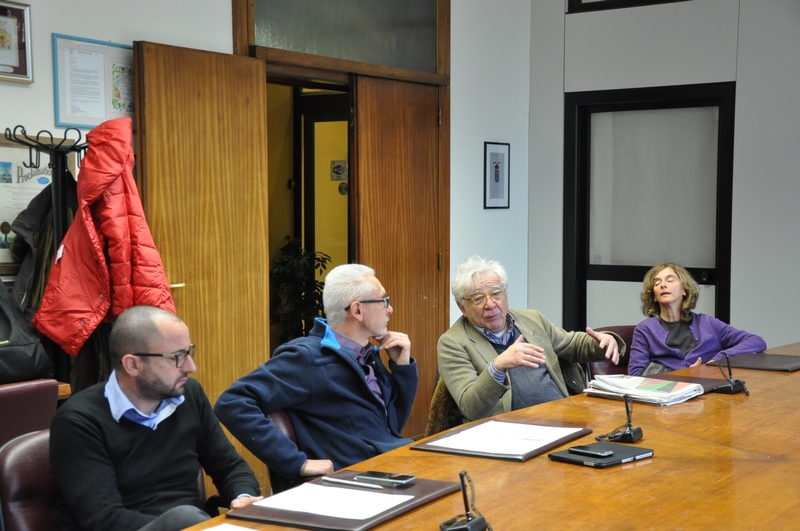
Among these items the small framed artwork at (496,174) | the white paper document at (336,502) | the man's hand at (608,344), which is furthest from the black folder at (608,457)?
the small framed artwork at (496,174)

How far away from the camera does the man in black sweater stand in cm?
228

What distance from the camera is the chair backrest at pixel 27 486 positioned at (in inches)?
88.8

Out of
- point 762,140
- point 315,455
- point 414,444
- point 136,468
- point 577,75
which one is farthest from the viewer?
point 577,75

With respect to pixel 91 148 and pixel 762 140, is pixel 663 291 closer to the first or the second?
pixel 762 140

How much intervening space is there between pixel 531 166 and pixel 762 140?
162 centimetres

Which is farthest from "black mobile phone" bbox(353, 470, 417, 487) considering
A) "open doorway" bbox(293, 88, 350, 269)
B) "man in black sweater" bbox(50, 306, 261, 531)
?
"open doorway" bbox(293, 88, 350, 269)

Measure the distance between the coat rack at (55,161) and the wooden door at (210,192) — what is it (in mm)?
432

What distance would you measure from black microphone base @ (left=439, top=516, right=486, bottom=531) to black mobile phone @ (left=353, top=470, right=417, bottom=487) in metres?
0.29

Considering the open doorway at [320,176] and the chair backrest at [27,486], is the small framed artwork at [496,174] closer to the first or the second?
the open doorway at [320,176]

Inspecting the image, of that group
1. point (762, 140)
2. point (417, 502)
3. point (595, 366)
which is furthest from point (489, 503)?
point (762, 140)

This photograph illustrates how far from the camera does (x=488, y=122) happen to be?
6.45 meters

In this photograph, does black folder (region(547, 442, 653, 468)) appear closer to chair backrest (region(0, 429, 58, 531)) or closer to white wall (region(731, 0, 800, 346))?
chair backrest (region(0, 429, 58, 531))

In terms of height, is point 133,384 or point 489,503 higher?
point 133,384

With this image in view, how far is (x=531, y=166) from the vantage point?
22.5 ft
